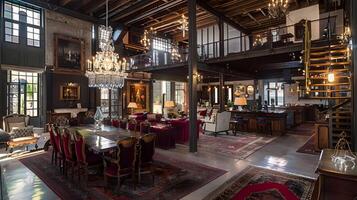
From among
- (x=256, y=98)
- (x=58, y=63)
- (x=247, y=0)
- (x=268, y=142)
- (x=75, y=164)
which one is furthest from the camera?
(x=256, y=98)

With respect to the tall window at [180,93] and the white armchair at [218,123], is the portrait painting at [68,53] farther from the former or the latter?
the tall window at [180,93]

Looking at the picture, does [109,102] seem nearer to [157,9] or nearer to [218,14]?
[157,9]

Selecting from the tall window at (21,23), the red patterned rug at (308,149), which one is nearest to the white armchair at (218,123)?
the red patterned rug at (308,149)

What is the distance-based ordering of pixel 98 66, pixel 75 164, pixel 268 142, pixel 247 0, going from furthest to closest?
pixel 247 0 < pixel 268 142 < pixel 98 66 < pixel 75 164

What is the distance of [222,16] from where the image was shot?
10.0 meters

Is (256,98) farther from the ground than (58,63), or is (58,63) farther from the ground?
(58,63)

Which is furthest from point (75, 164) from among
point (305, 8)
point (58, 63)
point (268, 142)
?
point (305, 8)

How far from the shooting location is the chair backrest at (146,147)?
3.79m

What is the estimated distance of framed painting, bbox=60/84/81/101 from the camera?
10499mm

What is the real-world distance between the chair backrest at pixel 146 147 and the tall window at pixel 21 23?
9315 millimetres

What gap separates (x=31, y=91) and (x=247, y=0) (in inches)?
435

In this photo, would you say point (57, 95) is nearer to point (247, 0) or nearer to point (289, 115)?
point (247, 0)

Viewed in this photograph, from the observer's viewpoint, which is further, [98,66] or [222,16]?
[222,16]

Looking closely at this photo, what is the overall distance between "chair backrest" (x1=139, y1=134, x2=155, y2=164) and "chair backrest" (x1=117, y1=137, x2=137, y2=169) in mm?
185
